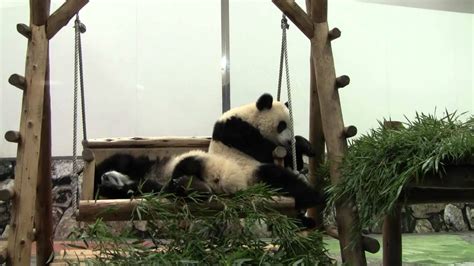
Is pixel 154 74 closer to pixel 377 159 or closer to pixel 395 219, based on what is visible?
pixel 395 219

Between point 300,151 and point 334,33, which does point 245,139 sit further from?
point 334,33

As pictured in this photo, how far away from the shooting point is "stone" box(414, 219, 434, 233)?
5.33 meters

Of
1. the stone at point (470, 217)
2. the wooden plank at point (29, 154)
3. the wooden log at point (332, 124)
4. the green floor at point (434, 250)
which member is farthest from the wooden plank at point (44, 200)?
the stone at point (470, 217)

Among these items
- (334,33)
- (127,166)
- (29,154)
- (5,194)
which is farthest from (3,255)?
(334,33)

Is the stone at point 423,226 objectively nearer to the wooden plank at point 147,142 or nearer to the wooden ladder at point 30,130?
the wooden plank at point 147,142

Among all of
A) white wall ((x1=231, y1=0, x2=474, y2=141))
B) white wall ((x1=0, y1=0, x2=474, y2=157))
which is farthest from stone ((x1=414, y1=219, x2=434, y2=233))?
white wall ((x1=0, y1=0, x2=474, y2=157))

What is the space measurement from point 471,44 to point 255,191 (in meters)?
4.53

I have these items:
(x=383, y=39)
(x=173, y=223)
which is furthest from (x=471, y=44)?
(x=173, y=223)

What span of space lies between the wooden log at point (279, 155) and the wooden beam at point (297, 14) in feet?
1.90

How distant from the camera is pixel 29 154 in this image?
198 centimetres

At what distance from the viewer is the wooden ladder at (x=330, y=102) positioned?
2010 millimetres

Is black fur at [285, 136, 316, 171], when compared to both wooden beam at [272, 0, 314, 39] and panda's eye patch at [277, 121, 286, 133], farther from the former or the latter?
wooden beam at [272, 0, 314, 39]

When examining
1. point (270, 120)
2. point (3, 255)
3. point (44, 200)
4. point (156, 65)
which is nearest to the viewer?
point (3, 255)

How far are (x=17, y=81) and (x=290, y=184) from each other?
1.28m
